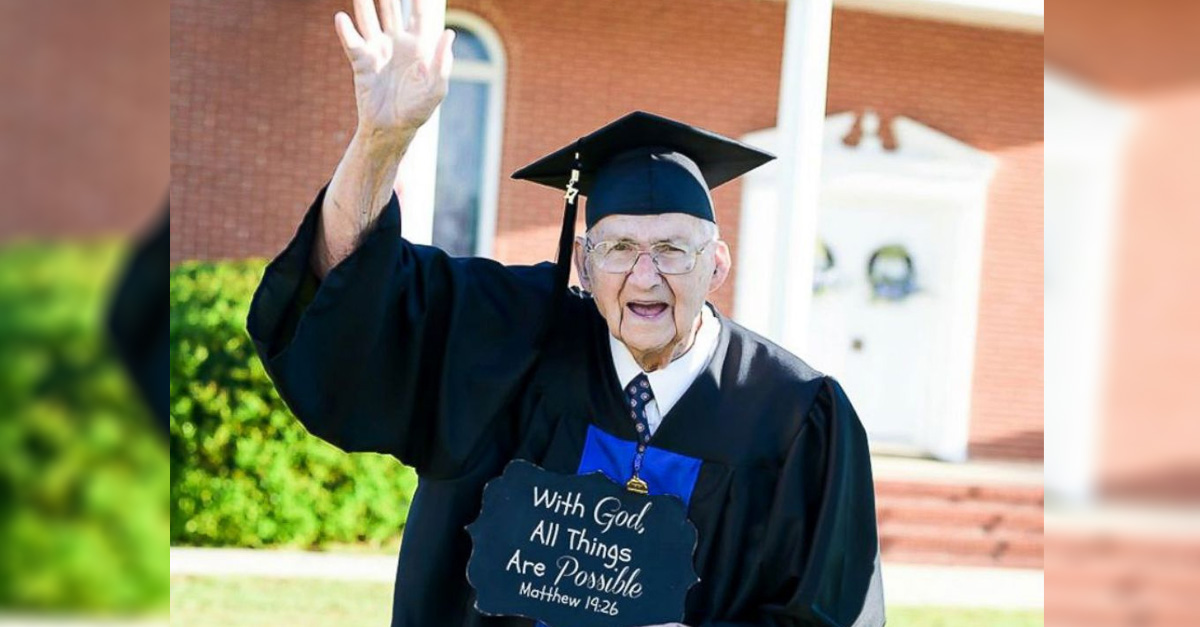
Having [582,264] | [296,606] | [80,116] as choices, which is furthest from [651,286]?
[296,606]

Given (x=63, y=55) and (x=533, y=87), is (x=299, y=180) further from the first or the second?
(x=63, y=55)

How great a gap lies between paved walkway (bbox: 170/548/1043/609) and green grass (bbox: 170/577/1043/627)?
0.18 meters

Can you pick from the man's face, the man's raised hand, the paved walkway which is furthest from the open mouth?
the paved walkway

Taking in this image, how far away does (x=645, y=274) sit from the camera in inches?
101

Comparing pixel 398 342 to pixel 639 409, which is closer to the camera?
pixel 398 342

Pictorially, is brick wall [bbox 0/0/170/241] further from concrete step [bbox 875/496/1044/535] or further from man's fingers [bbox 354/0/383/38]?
concrete step [bbox 875/496/1044/535]

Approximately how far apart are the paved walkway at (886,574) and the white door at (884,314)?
221 cm

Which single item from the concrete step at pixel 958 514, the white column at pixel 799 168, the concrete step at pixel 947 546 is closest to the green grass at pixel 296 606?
the white column at pixel 799 168

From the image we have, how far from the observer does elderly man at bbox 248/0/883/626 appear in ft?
8.25

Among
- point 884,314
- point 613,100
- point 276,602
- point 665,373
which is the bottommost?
point 276,602

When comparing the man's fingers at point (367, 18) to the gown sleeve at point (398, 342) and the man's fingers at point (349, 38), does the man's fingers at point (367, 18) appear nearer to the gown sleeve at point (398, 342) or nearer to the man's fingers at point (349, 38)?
the man's fingers at point (349, 38)

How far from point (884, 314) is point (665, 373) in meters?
8.69

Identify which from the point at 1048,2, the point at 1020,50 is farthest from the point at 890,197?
the point at 1048,2

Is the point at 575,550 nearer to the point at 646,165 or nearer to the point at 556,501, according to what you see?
the point at 556,501
